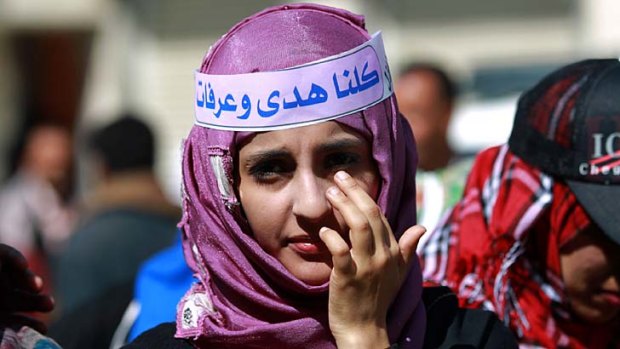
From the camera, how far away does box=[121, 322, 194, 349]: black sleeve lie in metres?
2.70

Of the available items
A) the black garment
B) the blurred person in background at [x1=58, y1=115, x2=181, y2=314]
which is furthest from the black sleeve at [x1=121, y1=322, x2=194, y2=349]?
the blurred person in background at [x1=58, y1=115, x2=181, y2=314]

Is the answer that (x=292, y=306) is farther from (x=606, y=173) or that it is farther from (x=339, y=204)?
(x=606, y=173)

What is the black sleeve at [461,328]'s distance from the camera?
2680 mm

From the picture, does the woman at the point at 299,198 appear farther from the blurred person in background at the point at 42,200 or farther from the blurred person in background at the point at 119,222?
the blurred person in background at the point at 42,200

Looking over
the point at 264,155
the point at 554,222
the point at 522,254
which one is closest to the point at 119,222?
the point at 522,254

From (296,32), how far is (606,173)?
0.81m

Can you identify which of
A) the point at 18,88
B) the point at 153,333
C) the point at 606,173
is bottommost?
the point at 18,88

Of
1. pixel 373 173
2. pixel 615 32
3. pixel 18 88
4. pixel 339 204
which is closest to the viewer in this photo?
pixel 339 204

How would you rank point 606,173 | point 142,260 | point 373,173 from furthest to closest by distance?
point 142,260, point 606,173, point 373,173

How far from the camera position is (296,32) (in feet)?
8.77

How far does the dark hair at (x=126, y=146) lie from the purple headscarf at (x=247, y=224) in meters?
3.68

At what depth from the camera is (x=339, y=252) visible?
2.43 m

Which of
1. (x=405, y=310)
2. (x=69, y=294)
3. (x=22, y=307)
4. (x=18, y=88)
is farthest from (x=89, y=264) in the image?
(x=18, y=88)

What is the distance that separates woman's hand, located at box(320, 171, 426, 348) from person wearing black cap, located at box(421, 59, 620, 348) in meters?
0.59
